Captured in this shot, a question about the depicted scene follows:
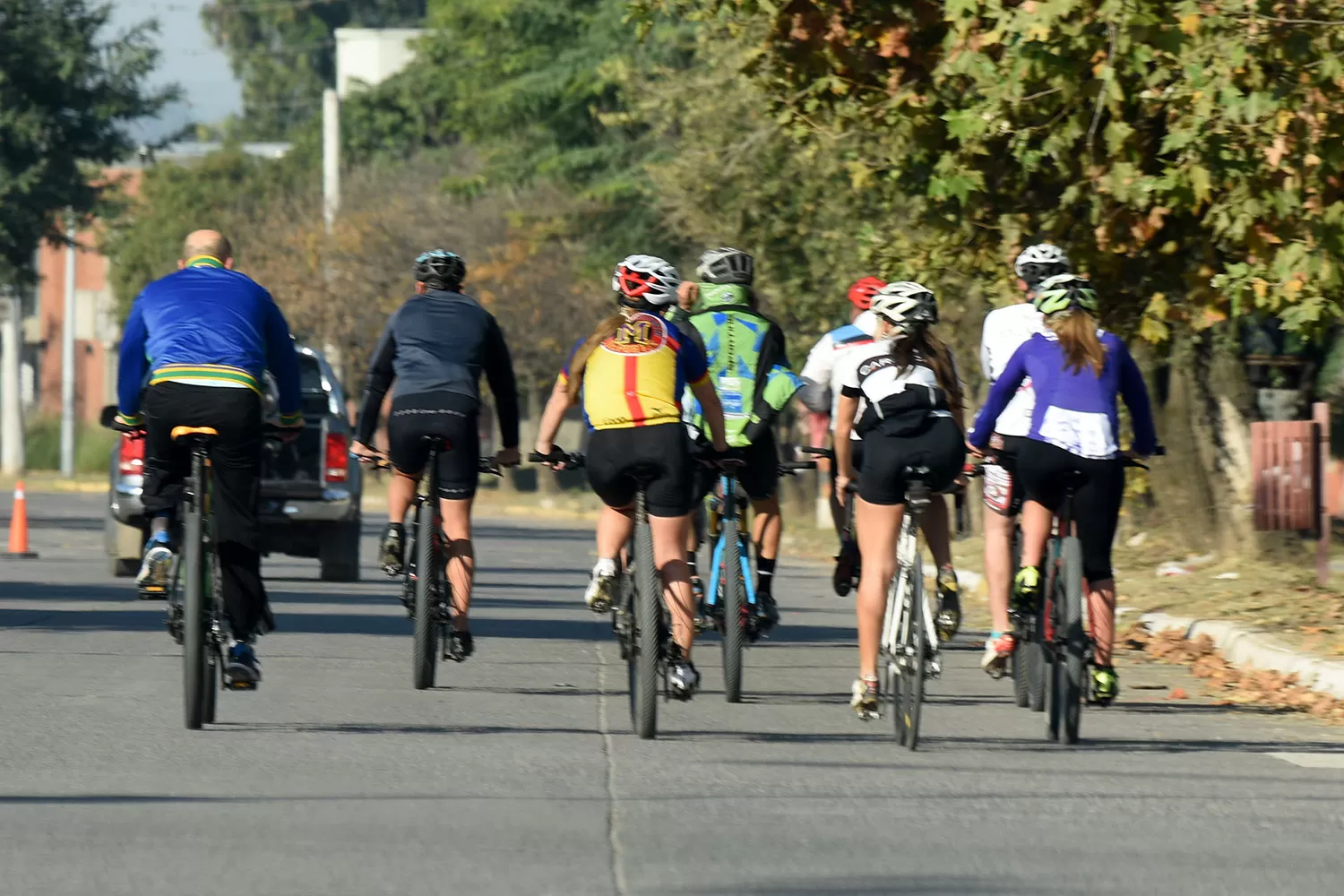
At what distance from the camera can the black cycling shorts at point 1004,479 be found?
1030cm

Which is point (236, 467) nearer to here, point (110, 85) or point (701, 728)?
point (701, 728)

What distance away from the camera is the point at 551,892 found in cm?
634

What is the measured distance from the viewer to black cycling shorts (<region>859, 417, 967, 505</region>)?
9.29m

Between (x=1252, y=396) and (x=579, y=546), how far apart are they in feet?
32.6

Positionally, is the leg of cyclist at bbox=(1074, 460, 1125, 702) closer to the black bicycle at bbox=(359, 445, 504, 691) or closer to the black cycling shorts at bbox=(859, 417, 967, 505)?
the black cycling shorts at bbox=(859, 417, 967, 505)

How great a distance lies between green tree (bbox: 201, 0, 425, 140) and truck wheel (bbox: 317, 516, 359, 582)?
7810cm

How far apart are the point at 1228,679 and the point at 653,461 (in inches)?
155

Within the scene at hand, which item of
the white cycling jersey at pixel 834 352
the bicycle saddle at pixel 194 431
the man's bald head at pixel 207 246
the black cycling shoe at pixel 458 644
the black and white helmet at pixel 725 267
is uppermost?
the black and white helmet at pixel 725 267

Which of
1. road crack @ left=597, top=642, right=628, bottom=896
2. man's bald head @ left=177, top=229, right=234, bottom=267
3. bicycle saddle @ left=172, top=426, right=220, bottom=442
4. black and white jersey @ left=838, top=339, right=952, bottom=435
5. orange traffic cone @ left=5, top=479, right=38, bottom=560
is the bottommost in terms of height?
road crack @ left=597, top=642, right=628, bottom=896

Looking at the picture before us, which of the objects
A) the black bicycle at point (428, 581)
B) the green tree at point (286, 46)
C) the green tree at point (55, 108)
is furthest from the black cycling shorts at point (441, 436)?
the green tree at point (286, 46)

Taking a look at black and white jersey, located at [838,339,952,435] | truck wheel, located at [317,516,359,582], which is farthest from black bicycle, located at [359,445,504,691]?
truck wheel, located at [317,516,359,582]

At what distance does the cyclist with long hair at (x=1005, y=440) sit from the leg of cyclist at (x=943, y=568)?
19 cm

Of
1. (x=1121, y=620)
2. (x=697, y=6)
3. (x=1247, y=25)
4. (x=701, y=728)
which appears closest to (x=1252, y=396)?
(x=1121, y=620)

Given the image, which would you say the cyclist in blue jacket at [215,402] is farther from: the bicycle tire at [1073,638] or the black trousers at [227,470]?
the bicycle tire at [1073,638]
